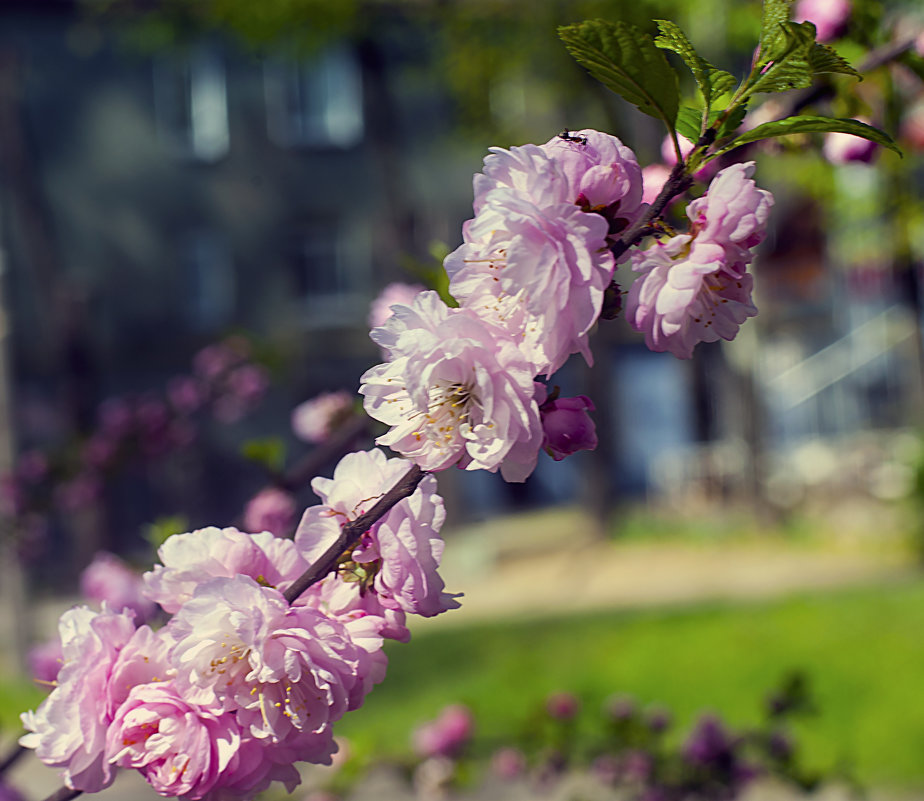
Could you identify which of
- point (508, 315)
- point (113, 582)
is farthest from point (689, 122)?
point (113, 582)

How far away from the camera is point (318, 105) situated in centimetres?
1283

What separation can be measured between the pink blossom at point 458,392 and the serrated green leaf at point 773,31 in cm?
27

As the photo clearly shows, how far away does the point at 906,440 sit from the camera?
405 inches

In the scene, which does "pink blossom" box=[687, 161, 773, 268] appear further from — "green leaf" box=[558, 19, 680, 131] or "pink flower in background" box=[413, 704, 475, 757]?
"pink flower in background" box=[413, 704, 475, 757]

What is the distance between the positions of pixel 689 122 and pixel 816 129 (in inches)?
3.7

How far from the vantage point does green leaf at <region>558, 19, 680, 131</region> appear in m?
0.66

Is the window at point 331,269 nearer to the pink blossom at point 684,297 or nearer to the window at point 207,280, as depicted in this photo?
the window at point 207,280

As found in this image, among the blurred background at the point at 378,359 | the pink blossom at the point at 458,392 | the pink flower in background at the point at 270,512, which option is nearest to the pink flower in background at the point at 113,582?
the pink flower in background at the point at 270,512

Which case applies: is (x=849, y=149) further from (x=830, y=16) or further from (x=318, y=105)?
(x=318, y=105)

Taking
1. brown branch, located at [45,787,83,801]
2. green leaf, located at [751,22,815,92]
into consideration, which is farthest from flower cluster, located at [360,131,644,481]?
brown branch, located at [45,787,83,801]

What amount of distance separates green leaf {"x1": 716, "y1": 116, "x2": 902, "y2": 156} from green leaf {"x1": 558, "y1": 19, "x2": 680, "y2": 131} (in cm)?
6

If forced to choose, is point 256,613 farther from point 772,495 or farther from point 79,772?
point 772,495

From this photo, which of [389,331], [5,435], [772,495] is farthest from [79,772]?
[772,495]

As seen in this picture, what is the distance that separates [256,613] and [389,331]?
0.69 feet
